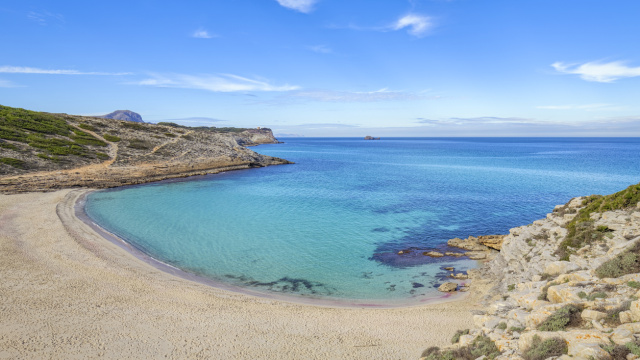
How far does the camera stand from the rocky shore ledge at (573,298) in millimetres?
8094

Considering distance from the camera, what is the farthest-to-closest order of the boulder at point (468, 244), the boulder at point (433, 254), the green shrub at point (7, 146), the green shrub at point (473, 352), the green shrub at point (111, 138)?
the green shrub at point (111, 138)
the green shrub at point (7, 146)
the boulder at point (468, 244)
the boulder at point (433, 254)
the green shrub at point (473, 352)

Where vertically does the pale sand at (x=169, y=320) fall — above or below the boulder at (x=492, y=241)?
below

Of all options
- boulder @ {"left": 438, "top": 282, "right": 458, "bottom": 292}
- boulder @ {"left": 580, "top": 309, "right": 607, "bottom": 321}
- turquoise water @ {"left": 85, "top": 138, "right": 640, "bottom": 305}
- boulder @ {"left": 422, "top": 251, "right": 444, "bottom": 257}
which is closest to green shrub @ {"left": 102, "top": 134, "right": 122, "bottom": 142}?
turquoise water @ {"left": 85, "top": 138, "right": 640, "bottom": 305}

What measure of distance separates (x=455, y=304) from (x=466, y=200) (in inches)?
1164

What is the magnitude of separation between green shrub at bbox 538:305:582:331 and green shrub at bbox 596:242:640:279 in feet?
10.4

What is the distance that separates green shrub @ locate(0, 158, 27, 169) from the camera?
1986 inches

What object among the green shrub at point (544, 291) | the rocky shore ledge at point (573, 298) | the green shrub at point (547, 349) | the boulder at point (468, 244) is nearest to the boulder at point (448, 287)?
the rocky shore ledge at point (573, 298)

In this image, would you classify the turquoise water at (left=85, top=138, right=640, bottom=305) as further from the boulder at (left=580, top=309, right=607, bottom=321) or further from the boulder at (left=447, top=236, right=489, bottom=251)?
the boulder at (left=580, top=309, right=607, bottom=321)

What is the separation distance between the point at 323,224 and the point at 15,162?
51.3 metres

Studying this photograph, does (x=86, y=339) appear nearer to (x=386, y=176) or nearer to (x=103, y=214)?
(x=103, y=214)

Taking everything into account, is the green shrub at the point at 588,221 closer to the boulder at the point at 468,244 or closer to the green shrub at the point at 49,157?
the boulder at the point at 468,244

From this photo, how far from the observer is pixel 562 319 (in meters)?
9.31

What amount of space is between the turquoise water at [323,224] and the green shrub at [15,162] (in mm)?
15164

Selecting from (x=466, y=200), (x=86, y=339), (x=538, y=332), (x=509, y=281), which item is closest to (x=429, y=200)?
(x=466, y=200)
